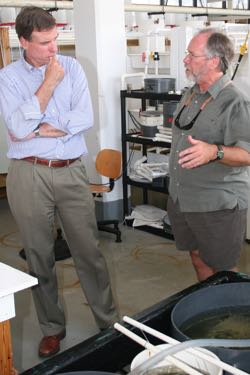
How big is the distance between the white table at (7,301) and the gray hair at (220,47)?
1199mm

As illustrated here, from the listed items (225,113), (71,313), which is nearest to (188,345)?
(225,113)

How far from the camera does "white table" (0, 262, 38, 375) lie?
1.29 meters

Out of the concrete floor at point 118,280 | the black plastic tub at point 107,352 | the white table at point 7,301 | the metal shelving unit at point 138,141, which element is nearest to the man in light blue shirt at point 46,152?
the concrete floor at point 118,280

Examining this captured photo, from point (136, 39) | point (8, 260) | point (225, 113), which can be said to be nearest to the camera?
point (225, 113)

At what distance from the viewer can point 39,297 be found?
234 centimetres

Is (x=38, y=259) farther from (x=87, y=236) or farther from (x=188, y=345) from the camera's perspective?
(x=188, y=345)

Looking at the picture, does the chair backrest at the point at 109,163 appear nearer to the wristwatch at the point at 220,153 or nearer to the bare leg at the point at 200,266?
the bare leg at the point at 200,266

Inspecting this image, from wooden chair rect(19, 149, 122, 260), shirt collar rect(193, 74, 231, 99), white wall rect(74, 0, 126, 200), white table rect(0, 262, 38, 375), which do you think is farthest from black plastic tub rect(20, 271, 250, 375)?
white wall rect(74, 0, 126, 200)

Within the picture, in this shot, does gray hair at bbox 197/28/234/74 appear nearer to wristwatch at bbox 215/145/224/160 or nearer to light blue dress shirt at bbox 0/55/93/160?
wristwatch at bbox 215/145/224/160

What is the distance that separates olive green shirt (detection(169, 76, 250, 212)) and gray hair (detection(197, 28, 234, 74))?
77 mm

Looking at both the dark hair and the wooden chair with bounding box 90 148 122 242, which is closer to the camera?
the dark hair

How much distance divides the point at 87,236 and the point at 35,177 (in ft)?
1.30

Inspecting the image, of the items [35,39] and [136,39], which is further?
[136,39]

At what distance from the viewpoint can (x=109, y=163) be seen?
3.91 meters
